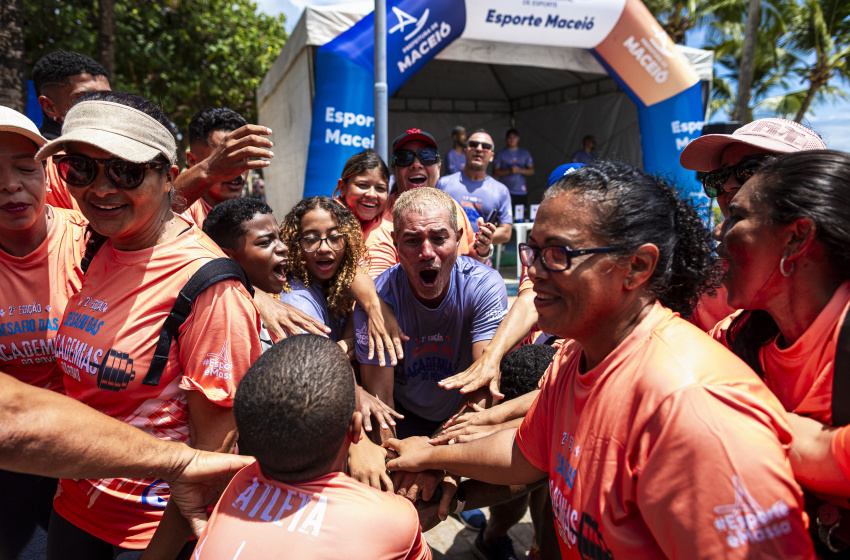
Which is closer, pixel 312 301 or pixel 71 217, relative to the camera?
pixel 71 217

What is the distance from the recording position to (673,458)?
1.18 m

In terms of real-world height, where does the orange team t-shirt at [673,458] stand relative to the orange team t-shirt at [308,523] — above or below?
above

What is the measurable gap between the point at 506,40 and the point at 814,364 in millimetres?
8849

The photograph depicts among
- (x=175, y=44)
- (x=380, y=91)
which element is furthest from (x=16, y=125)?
(x=175, y=44)

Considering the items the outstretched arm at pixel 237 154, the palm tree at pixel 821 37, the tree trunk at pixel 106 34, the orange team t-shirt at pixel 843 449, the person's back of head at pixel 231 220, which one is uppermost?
the palm tree at pixel 821 37

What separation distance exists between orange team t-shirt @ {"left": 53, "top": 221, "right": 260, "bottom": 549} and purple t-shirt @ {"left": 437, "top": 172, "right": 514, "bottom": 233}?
449 cm

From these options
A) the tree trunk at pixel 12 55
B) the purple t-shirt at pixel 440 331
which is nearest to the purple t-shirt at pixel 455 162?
the tree trunk at pixel 12 55

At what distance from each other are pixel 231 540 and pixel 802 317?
5.49 ft

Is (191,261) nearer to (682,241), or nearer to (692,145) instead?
(682,241)

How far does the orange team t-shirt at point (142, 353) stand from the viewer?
1.78 meters

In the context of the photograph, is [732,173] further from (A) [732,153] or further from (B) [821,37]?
(B) [821,37]

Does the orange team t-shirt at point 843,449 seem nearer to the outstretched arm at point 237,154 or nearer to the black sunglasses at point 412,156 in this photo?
the outstretched arm at point 237,154

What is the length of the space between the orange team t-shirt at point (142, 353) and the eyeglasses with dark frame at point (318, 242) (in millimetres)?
1198

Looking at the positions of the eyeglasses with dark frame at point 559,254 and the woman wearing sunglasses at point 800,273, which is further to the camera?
the eyeglasses with dark frame at point 559,254
